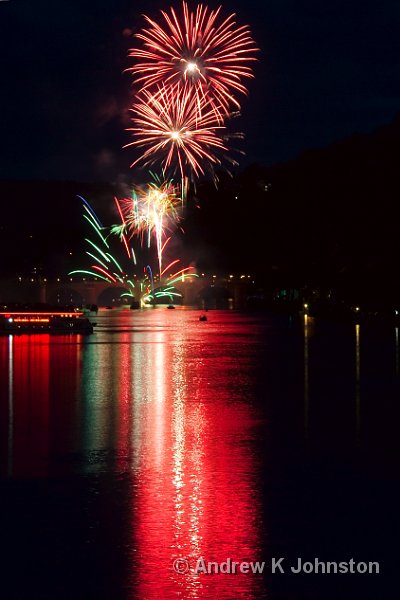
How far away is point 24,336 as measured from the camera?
167ft

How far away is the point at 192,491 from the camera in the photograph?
10641 mm

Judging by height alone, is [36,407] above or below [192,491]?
above

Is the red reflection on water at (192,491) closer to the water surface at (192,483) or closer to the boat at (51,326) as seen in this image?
the water surface at (192,483)

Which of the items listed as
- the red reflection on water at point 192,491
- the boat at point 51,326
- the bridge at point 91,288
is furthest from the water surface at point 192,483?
the bridge at point 91,288

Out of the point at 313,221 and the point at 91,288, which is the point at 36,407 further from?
the point at 91,288

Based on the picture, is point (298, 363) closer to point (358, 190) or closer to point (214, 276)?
point (358, 190)

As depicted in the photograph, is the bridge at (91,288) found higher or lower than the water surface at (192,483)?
higher

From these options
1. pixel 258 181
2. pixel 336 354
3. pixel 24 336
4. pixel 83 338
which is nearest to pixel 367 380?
pixel 336 354

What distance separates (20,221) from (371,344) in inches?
6227

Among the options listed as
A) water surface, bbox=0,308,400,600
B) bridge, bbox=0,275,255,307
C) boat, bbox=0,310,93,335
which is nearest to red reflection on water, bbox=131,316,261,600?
water surface, bbox=0,308,400,600

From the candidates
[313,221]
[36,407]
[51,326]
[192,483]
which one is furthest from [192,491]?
[313,221]

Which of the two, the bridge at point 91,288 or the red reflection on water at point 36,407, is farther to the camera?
the bridge at point 91,288

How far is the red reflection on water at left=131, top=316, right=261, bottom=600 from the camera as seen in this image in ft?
24.9

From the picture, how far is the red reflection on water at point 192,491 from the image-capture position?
299 inches
